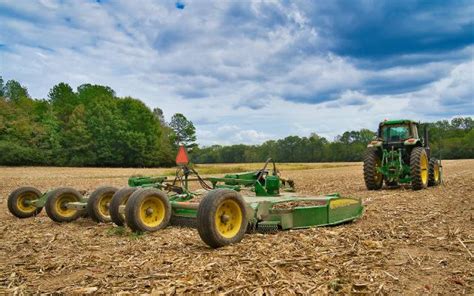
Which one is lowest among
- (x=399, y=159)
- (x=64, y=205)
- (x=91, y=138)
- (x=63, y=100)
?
(x=64, y=205)

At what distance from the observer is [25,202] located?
10312mm

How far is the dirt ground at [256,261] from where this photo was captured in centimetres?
421

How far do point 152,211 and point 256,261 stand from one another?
2.79m

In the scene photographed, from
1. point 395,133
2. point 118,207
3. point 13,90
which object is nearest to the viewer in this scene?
point 118,207

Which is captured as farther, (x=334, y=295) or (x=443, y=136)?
(x=443, y=136)

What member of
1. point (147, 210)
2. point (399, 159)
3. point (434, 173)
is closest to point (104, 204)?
point (147, 210)

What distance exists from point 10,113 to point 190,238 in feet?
170

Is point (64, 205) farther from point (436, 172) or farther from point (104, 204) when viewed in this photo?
point (436, 172)

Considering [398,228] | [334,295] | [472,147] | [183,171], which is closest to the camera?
[334,295]

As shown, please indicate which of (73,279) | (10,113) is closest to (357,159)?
(10,113)

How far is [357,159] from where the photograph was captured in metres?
74.8

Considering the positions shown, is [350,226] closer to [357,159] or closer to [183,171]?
[183,171]

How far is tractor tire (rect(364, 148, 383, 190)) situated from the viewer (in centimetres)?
1482

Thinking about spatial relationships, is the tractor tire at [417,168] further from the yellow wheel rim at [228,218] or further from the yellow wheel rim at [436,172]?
the yellow wheel rim at [228,218]
